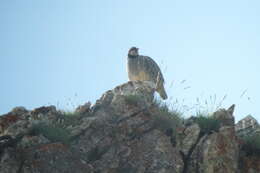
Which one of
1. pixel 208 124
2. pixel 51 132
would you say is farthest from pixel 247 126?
pixel 51 132

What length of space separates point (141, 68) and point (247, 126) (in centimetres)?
510

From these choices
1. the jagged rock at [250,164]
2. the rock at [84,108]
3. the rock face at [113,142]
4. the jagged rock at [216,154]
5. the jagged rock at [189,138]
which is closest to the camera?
the rock face at [113,142]

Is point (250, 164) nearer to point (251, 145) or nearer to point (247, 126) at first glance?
point (251, 145)

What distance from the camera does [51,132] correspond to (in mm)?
10992

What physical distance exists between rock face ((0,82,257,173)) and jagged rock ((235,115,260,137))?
606 millimetres

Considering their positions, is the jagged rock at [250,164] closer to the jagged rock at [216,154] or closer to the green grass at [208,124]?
the jagged rock at [216,154]

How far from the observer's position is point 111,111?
12.2 meters

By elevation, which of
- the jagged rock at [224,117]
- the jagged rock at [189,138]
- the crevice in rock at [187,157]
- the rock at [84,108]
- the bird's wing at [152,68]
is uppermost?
the bird's wing at [152,68]

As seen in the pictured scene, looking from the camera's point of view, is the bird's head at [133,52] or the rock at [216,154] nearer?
the rock at [216,154]

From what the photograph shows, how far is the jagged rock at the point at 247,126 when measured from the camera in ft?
40.7

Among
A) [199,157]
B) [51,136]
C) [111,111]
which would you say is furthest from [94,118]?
[199,157]

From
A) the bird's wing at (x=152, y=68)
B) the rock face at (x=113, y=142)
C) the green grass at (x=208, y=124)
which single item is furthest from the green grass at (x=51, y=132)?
the bird's wing at (x=152, y=68)

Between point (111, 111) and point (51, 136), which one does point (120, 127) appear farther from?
point (51, 136)

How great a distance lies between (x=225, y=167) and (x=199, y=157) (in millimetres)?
553
